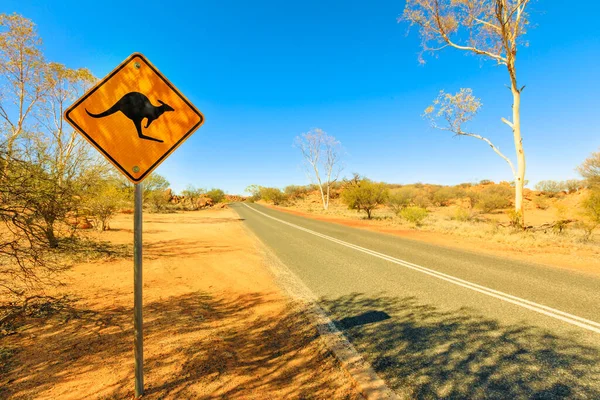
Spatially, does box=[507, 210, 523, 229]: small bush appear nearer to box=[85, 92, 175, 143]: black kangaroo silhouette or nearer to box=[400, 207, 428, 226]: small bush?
box=[400, 207, 428, 226]: small bush

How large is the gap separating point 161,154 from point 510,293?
6.06 meters

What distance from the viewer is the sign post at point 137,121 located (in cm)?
183

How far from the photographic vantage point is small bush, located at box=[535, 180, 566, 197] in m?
48.0

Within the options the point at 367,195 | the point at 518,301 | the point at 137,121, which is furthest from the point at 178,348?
the point at 367,195

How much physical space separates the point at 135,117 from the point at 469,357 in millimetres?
3913

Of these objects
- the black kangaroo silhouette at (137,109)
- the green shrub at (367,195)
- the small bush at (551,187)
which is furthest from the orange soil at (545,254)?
the small bush at (551,187)

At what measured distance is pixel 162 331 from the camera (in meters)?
3.42

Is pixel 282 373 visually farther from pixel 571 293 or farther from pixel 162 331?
pixel 571 293

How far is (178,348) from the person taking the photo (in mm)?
3016

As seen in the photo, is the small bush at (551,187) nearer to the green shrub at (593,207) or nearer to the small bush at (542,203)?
the small bush at (542,203)

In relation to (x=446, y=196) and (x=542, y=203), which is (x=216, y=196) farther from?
(x=542, y=203)

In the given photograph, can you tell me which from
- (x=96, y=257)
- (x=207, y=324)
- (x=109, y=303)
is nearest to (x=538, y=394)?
(x=207, y=324)

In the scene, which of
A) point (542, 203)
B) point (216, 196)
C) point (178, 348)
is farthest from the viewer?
point (216, 196)

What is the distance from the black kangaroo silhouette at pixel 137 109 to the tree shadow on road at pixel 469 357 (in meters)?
3.10
